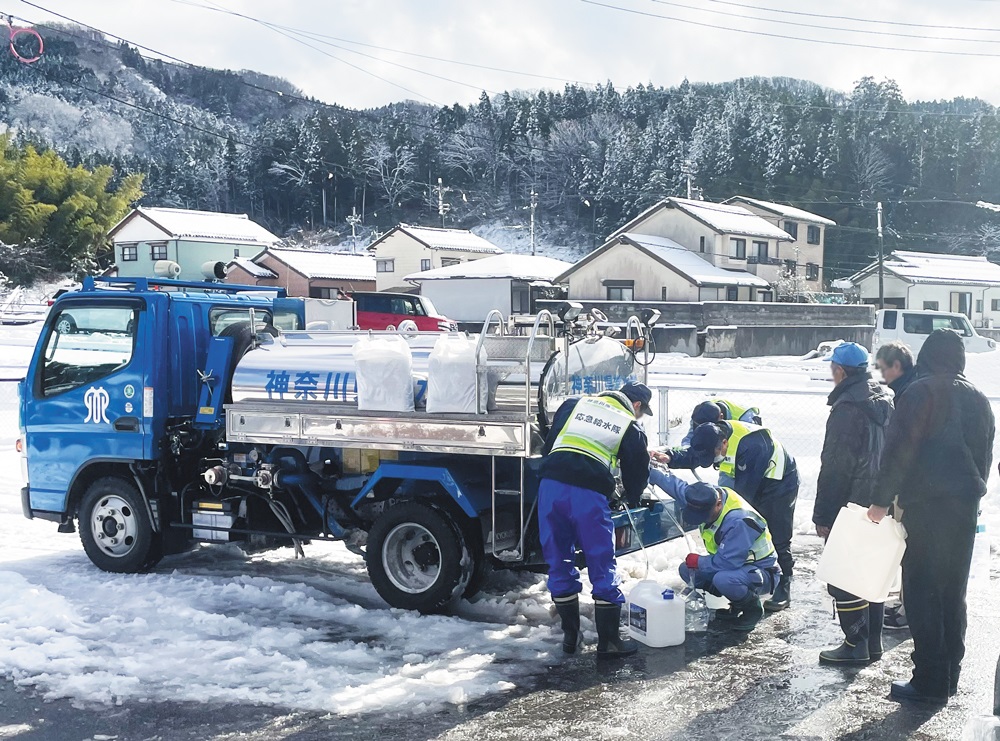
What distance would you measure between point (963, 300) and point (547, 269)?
25464 mm

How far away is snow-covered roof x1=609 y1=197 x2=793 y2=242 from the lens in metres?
50.7

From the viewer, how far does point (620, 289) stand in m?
48.5

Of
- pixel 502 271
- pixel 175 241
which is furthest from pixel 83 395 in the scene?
pixel 175 241

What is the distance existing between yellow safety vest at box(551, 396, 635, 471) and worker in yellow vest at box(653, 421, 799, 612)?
114 cm

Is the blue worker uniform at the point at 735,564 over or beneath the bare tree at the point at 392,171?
beneath

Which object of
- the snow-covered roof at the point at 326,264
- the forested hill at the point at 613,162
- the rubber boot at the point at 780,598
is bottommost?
the rubber boot at the point at 780,598

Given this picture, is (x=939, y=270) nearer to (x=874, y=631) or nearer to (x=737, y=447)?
(x=737, y=447)

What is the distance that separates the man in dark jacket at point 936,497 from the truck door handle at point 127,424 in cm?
550

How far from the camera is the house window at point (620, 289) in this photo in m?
48.1

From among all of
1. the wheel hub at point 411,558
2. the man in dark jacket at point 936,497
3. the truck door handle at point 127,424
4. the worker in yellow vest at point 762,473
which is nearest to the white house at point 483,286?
the truck door handle at point 127,424

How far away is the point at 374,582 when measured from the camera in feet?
22.6

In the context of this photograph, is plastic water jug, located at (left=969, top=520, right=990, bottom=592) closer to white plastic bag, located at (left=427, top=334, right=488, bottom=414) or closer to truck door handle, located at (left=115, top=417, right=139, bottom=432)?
white plastic bag, located at (left=427, top=334, right=488, bottom=414)

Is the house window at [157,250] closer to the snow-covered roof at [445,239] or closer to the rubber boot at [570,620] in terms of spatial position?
the snow-covered roof at [445,239]

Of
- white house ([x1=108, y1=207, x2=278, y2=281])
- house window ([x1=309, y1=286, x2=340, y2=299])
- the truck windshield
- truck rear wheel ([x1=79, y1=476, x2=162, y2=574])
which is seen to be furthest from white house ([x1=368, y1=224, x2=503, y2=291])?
truck rear wheel ([x1=79, y1=476, x2=162, y2=574])
